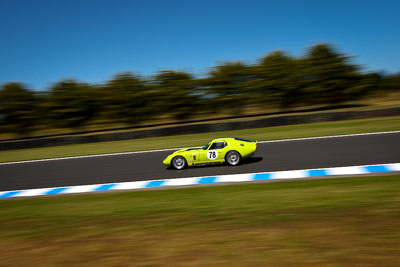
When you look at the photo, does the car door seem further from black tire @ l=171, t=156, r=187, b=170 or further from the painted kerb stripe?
the painted kerb stripe

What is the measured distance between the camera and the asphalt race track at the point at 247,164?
9578 millimetres

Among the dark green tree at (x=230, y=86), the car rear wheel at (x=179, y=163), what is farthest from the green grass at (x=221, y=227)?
the dark green tree at (x=230, y=86)

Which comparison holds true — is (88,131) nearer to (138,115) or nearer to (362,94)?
(138,115)

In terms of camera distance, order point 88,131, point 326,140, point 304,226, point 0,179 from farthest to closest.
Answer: point 88,131 < point 326,140 < point 0,179 < point 304,226

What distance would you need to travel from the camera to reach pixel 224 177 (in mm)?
8852

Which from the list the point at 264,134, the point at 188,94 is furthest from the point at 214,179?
the point at 188,94

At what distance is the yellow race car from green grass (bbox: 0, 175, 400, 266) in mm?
2541

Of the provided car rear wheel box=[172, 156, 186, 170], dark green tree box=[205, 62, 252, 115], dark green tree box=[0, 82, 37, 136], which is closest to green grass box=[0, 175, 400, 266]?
car rear wheel box=[172, 156, 186, 170]

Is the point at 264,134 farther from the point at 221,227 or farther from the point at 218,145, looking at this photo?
the point at 221,227

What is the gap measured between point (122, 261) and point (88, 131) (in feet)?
98.5

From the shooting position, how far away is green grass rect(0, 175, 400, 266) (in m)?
3.85

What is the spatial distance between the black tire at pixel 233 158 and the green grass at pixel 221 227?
8.27ft

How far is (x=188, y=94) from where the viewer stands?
33.7 m

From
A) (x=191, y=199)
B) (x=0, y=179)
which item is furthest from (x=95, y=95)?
(x=191, y=199)
